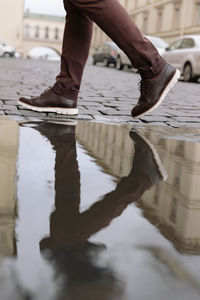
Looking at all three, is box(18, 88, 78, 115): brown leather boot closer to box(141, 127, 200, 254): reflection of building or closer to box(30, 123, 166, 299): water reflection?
box(30, 123, 166, 299): water reflection

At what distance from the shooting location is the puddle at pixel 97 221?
79 centimetres

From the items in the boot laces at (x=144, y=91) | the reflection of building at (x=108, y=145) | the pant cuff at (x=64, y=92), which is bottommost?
the reflection of building at (x=108, y=145)

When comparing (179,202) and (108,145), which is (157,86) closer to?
(108,145)

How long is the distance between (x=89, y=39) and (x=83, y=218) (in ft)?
6.09

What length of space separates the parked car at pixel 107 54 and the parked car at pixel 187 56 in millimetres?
7040

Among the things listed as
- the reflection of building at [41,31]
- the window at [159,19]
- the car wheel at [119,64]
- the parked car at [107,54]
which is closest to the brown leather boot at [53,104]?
the car wheel at [119,64]

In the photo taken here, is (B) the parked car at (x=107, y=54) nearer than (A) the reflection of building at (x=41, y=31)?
Yes

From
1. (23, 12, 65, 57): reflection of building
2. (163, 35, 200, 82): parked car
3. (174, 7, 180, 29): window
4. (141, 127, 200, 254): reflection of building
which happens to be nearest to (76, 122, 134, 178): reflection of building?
(141, 127, 200, 254): reflection of building

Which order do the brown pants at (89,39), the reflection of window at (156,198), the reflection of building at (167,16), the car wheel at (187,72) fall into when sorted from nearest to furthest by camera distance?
1. the reflection of window at (156,198)
2. the brown pants at (89,39)
3. the car wheel at (187,72)
4. the reflection of building at (167,16)

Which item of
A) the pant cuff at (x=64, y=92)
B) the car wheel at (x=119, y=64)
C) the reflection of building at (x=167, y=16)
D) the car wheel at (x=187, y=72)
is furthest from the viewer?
the reflection of building at (x=167, y=16)

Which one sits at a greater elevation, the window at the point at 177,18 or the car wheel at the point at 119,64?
the window at the point at 177,18

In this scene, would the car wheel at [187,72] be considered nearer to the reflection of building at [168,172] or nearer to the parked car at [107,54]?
the parked car at [107,54]

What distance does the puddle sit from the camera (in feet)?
2.59

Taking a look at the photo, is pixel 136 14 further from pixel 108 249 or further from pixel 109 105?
pixel 108 249
